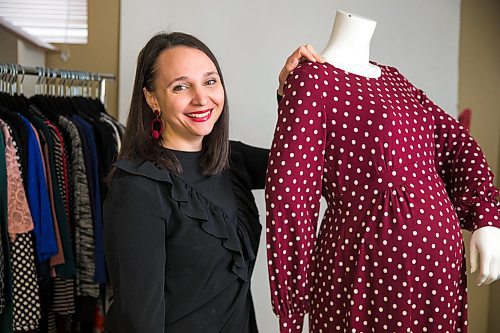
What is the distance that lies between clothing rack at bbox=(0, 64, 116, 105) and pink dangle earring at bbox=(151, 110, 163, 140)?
691mm

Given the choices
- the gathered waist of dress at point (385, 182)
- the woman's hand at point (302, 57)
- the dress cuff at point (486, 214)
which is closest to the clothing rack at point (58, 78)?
the woman's hand at point (302, 57)

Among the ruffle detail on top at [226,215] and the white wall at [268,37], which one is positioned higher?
the white wall at [268,37]

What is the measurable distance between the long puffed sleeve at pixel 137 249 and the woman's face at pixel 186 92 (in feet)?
0.55

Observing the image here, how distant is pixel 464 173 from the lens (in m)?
1.44

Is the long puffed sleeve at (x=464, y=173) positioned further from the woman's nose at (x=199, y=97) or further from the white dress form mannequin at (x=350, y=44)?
the woman's nose at (x=199, y=97)

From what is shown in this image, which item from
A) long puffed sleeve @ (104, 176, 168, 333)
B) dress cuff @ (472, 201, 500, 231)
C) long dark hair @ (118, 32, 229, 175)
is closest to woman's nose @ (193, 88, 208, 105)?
long dark hair @ (118, 32, 229, 175)

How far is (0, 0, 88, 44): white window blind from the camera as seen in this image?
2527 mm

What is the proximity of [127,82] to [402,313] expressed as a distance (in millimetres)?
1553

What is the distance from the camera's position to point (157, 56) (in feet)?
4.63

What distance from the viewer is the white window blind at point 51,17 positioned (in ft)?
8.29

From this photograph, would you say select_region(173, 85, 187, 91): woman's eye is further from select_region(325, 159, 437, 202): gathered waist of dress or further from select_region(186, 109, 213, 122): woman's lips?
select_region(325, 159, 437, 202): gathered waist of dress

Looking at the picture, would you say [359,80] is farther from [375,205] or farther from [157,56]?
[157,56]

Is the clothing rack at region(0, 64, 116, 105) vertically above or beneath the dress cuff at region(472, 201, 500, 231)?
above

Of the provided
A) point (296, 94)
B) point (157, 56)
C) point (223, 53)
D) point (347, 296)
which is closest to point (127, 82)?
point (223, 53)
